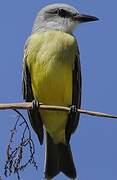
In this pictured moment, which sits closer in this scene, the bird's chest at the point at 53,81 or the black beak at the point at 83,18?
the bird's chest at the point at 53,81

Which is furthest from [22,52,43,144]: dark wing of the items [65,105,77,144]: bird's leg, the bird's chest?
[65,105,77,144]: bird's leg

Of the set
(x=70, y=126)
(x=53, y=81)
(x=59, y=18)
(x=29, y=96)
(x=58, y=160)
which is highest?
(x=59, y=18)

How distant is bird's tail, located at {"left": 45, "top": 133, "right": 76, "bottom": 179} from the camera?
501cm

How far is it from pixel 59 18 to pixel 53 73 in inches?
42.5

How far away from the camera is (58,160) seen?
539 centimetres

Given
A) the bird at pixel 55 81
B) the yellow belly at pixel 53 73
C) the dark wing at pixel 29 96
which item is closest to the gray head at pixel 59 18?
the bird at pixel 55 81

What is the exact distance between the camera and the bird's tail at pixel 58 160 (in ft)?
16.4

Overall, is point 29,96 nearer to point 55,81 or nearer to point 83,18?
point 55,81

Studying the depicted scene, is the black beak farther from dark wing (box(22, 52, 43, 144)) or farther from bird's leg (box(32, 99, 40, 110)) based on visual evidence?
bird's leg (box(32, 99, 40, 110))

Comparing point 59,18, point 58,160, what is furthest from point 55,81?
point 59,18

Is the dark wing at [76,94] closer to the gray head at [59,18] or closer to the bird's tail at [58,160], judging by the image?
the bird's tail at [58,160]

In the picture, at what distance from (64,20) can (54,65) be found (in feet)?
2.98

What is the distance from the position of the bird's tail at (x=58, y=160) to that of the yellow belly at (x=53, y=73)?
1.41ft

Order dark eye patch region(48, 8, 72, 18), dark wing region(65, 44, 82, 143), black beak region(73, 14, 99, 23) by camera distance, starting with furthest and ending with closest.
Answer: dark eye patch region(48, 8, 72, 18) < black beak region(73, 14, 99, 23) < dark wing region(65, 44, 82, 143)
